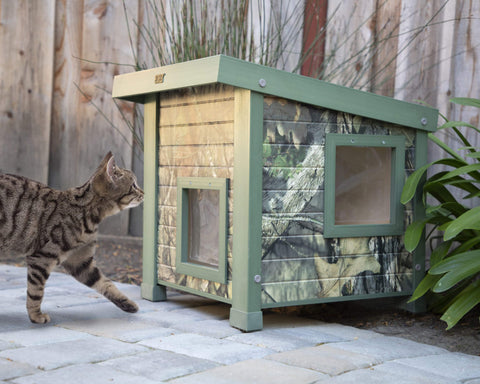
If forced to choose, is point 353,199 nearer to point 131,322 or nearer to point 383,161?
point 383,161

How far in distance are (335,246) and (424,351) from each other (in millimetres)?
633

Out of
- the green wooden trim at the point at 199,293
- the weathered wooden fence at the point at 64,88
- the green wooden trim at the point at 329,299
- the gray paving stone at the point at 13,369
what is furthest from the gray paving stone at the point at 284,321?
the weathered wooden fence at the point at 64,88

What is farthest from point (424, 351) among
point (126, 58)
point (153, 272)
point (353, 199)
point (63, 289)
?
point (126, 58)

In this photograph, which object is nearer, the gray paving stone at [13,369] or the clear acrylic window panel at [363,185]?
the gray paving stone at [13,369]

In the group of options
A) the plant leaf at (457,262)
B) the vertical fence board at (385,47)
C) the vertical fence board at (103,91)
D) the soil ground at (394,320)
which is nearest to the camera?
the plant leaf at (457,262)

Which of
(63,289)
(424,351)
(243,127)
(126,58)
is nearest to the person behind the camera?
(424,351)

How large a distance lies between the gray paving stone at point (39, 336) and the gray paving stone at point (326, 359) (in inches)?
32.7

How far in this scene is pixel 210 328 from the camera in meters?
2.85

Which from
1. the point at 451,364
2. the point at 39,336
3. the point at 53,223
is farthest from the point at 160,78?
the point at 451,364

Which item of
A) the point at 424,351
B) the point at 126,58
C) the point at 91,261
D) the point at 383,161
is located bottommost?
the point at 424,351

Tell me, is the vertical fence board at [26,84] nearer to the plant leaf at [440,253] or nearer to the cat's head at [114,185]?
the cat's head at [114,185]

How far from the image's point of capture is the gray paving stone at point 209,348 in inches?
94.6

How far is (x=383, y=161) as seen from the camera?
10.7 ft

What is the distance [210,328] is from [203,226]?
0.55 metres
